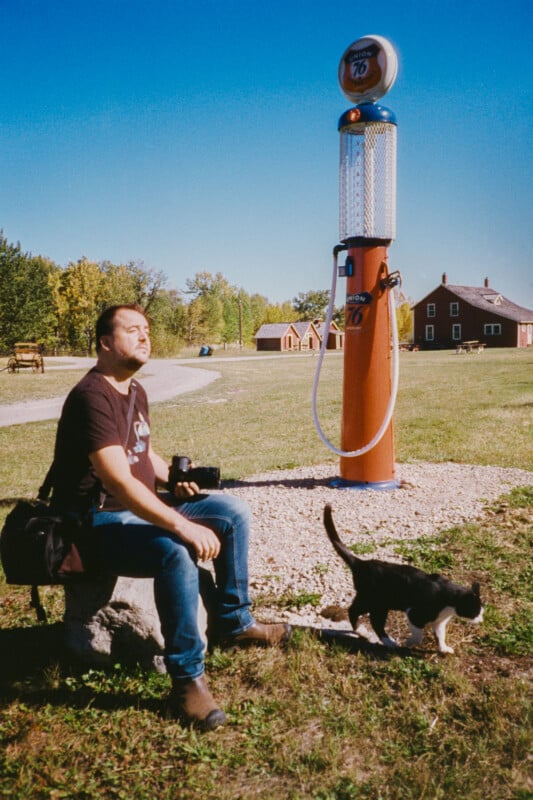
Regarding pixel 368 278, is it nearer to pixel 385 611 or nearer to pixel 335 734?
A: pixel 385 611

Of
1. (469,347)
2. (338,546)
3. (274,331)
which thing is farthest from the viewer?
(274,331)

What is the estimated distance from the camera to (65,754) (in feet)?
7.50

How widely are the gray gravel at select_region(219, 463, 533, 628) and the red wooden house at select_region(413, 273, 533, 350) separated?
52429 mm

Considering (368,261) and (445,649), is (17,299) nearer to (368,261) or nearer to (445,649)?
(368,261)

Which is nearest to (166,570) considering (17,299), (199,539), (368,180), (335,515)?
(199,539)

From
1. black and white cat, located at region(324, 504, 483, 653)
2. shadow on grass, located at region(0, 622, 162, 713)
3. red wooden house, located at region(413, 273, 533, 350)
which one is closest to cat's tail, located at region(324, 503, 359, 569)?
black and white cat, located at region(324, 504, 483, 653)

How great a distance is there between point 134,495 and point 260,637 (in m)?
1.13

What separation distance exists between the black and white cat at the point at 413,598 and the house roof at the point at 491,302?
2246 inches

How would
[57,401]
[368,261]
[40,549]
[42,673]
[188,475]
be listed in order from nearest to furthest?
1. [40,549]
2. [42,673]
3. [188,475]
4. [368,261]
5. [57,401]

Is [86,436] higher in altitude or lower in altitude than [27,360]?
lower

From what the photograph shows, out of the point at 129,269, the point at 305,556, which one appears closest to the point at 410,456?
the point at 305,556

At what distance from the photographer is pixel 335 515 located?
492 cm

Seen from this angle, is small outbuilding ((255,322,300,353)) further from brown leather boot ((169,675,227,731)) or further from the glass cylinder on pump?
brown leather boot ((169,675,227,731))

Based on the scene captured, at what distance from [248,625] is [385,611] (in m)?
0.71
